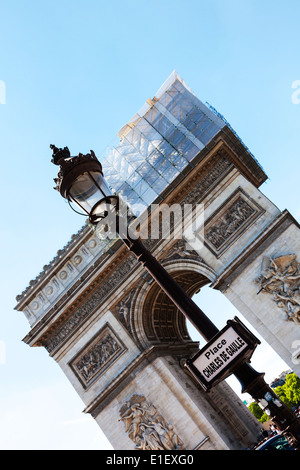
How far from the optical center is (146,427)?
1295 centimetres

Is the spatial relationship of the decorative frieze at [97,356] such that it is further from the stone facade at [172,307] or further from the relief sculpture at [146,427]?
the relief sculpture at [146,427]

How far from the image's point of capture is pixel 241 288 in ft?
40.2

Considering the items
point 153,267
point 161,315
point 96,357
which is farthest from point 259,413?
point 153,267

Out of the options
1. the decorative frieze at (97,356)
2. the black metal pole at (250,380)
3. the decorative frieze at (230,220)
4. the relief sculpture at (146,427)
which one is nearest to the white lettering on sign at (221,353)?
the black metal pole at (250,380)

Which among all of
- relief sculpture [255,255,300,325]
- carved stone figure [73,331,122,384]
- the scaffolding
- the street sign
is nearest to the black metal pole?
the street sign

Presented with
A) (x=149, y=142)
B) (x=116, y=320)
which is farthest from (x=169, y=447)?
(x=149, y=142)

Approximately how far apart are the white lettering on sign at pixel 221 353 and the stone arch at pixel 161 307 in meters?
8.80

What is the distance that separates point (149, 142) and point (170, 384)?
25.1ft

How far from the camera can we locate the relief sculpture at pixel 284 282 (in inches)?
449

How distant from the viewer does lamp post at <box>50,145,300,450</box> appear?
4000mm

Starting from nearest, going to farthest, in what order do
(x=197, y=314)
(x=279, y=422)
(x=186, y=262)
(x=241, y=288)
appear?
(x=279, y=422)
(x=197, y=314)
(x=241, y=288)
(x=186, y=262)

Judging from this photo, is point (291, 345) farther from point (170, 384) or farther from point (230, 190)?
point (230, 190)

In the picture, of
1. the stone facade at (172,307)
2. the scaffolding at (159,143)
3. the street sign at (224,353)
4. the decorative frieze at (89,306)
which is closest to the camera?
the street sign at (224,353)

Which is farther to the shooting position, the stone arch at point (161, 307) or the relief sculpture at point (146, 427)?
the stone arch at point (161, 307)
